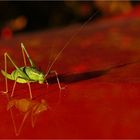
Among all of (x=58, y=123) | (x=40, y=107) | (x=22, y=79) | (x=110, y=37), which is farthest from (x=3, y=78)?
(x=110, y=37)

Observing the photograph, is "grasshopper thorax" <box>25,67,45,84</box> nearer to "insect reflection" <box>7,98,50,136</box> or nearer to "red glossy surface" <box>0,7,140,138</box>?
"red glossy surface" <box>0,7,140,138</box>

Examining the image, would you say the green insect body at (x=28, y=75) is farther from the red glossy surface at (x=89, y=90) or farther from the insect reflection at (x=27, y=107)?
the insect reflection at (x=27, y=107)

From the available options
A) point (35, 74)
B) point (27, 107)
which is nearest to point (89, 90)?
point (27, 107)

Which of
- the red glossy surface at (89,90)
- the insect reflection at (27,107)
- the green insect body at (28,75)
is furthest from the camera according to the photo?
the green insect body at (28,75)

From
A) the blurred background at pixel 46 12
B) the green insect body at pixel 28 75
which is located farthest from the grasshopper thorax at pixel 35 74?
the blurred background at pixel 46 12

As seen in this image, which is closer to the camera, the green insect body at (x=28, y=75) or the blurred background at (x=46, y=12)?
the green insect body at (x=28, y=75)

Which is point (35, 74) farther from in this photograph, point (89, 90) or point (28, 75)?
point (89, 90)
